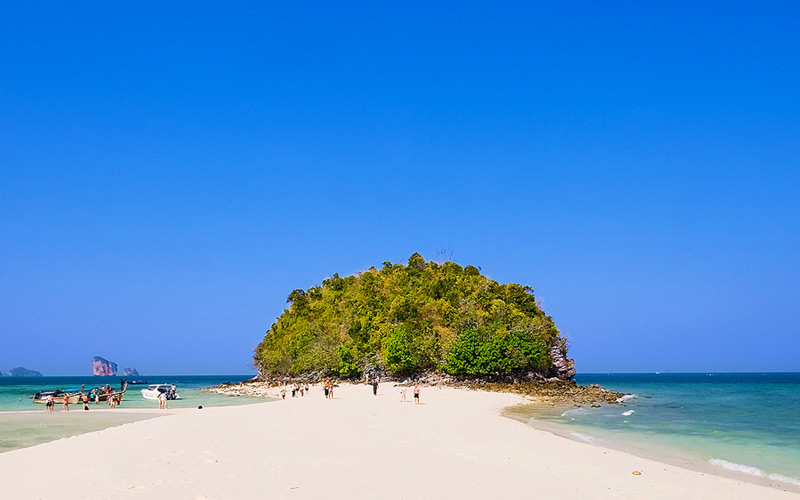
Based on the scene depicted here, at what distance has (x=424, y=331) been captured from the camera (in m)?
62.0

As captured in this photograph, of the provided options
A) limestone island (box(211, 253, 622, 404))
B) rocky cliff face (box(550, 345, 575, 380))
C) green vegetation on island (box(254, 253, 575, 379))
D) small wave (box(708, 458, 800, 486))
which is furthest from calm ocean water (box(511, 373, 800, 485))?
rocky cliff face (box(550, 345, 575, 380))

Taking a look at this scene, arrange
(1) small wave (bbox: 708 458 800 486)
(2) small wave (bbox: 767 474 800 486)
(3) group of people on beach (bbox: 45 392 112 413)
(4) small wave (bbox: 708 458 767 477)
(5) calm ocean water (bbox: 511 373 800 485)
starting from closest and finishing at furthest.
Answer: (2) small wave (bbox: 767 474 800 486)
(1) small wave (bbox: 708 458 800 486)
(4) small wave (bbox: 708 458 767 477)
(5) calm ocean water (bbox: 511 373 800 485)
(3) group of people on beach (bbox: 45 392 112 413)

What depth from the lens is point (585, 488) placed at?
13.2 metres

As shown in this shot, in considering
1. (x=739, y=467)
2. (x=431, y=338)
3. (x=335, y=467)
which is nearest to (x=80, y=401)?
(x=431, y=338)

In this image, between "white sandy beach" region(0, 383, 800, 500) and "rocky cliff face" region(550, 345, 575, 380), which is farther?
"rocky cliff face" region(550, 345, 575, 380)

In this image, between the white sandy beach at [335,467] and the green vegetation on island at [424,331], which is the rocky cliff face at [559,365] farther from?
the white sandy beach at [335,467]

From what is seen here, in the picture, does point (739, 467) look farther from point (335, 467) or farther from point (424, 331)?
point (424, 331)

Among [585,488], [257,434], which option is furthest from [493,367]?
[585,488]

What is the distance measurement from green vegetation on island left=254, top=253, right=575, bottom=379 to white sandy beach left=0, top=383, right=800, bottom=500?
33986 mm

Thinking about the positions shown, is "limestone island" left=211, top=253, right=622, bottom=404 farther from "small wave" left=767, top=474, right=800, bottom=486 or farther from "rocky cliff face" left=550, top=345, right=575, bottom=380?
"small wave" left=767, top=474, right=800, bottom=486

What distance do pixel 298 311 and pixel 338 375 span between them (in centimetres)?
2140

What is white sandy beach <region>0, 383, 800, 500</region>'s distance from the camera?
1228cm

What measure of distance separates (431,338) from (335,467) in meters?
46.1

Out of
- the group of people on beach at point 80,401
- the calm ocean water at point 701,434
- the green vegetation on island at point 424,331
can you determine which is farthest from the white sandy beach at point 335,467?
the green vegetation on island at point 424,331
